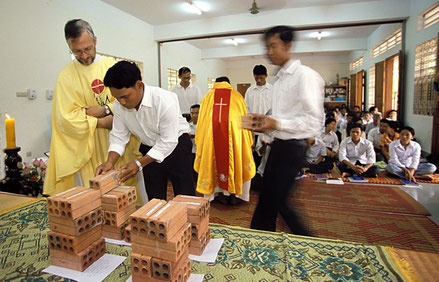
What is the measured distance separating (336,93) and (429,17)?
24.9ft

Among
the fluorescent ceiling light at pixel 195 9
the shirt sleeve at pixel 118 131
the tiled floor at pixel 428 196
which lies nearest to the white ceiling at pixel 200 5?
the fluorescent ceiling light at pixel 195 9

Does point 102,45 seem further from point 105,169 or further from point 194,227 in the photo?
point 194,227

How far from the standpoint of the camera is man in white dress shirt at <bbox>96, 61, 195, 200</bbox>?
4.52ft

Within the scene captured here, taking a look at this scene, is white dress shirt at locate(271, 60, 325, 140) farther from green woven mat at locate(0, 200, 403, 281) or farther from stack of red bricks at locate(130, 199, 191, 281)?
stack of red bricks at locate(130, 199, 191, 281)

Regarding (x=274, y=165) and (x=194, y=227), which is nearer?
(x=194, y=227)

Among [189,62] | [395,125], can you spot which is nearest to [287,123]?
[395,125]

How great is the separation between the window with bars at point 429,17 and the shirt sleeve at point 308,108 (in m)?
4.33

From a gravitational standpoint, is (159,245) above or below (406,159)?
above

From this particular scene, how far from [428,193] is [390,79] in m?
4.50

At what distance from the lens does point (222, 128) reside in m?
2.69

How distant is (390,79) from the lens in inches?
271

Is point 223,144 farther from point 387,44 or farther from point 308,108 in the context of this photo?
point 387,44

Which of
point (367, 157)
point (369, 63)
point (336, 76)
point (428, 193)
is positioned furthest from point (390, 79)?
point (336, 76)

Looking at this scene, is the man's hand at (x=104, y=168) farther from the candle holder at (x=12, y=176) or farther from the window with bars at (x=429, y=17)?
the window with bars at (x=429, y=17)
